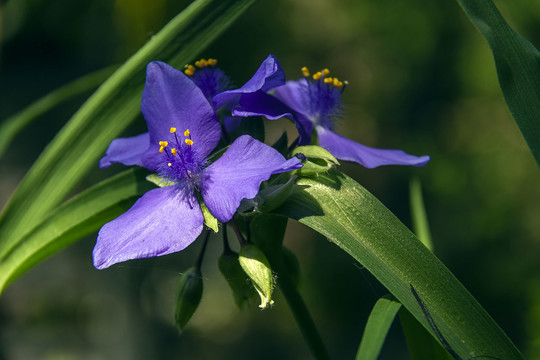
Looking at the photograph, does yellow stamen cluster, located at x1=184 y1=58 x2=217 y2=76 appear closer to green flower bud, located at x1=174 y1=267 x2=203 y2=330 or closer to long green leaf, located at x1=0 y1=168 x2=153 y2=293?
long green leaf, located at x1=0 y1=168 x2=153 y2=293

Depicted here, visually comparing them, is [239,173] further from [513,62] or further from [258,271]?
[513,62]

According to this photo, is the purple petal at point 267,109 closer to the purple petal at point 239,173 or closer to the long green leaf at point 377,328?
the purple petal at point 239,173

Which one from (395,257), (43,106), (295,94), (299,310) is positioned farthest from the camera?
(43,106)

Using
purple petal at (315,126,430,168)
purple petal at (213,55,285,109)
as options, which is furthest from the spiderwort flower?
purple petal at (315,126,430,168)

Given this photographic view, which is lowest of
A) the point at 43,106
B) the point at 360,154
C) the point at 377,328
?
the point at 377,328

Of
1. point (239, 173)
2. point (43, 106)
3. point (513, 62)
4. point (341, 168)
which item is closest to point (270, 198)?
point (239, 173)

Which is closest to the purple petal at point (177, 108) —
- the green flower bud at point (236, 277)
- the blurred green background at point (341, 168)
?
the green flower bud at point (236, 277)

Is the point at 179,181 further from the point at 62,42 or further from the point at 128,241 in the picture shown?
the point at 62,42
